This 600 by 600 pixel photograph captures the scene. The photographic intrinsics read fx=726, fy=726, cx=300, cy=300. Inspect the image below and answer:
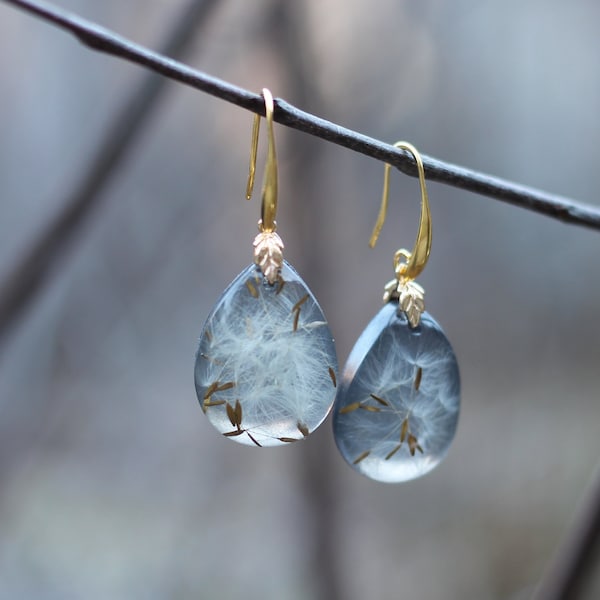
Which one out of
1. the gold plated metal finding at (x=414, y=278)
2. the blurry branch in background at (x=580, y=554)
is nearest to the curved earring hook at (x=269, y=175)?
the gold plated metal finding at (x=414, y=278)

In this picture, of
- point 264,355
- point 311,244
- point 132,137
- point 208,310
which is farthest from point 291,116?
point 208,310

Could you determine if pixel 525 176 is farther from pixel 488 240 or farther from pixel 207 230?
pixel 207 230

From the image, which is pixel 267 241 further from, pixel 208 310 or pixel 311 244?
pixel 208 310

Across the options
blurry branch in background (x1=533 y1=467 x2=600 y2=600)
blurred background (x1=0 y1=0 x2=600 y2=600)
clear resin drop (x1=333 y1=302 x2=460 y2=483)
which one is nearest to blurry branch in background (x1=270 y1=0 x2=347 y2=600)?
blurred background (x1=0 y1=0 x2=600 y2=600)

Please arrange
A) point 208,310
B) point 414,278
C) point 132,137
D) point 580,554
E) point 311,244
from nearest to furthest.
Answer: point 414,278 < point 580,554 < point 132,137 < point 311,244 < point 208,310

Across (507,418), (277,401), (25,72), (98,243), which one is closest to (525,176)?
(507,418)

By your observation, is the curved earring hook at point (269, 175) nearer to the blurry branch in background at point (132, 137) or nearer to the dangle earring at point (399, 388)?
the blurry branch in background at point (132, 137)
